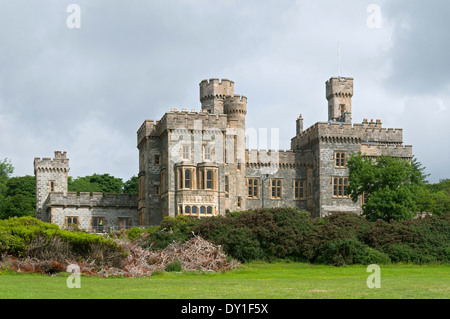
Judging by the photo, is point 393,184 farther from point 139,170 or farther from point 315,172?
point 139,170

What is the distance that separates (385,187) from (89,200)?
24.9 metres

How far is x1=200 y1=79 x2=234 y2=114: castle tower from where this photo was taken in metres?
64.5

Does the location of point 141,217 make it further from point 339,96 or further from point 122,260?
point 122,260

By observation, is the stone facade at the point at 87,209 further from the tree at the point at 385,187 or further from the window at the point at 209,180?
the tree at the point at 385,187

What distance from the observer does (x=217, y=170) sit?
2183 inches

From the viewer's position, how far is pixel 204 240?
38.5m

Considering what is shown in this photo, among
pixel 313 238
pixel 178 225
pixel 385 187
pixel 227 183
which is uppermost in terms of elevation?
pixel 227 183

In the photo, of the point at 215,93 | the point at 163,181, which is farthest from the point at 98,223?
the point at 215,93

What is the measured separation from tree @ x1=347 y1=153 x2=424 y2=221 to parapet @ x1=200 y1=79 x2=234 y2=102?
13.7 meters

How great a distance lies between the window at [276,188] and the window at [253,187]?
1617 mm

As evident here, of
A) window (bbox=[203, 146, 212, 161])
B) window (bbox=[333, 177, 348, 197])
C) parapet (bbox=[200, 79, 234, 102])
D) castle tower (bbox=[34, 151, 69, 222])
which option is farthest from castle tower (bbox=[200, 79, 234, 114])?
castle tower (bbox=[34, 151, 69, 222])

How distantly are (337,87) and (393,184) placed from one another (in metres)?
20.2

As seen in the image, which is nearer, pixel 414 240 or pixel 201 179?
pixel 414 240
